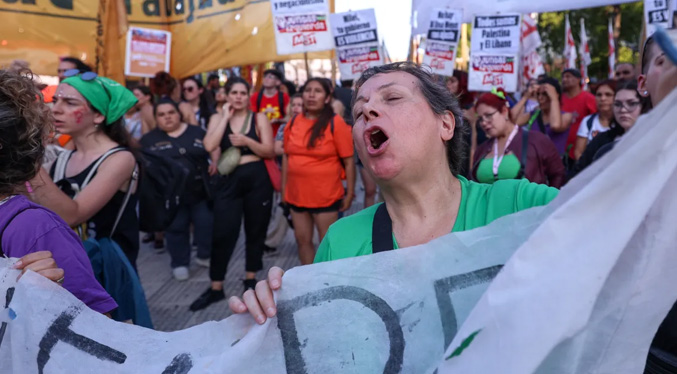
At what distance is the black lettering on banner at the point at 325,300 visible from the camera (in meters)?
1.45

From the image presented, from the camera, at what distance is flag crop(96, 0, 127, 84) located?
19.6ft

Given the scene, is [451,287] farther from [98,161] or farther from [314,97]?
[314,97]

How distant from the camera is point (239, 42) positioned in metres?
6.89

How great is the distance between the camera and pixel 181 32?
7051 mm

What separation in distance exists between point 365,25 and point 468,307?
591 centimetres

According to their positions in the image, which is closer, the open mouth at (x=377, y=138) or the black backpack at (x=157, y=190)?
the open mouth at (x=377, y=138)

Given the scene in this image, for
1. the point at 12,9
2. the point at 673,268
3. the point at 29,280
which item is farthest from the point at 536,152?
the point at 12,9

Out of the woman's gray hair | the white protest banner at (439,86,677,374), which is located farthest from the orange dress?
the white protest banner at (439,86,677,374)

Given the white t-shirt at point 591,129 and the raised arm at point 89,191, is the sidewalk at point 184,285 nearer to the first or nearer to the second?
the raised arm at point 89,191

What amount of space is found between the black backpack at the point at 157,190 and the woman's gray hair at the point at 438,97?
186cm

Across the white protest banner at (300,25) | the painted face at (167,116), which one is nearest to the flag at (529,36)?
the white protest banner at (300,25)

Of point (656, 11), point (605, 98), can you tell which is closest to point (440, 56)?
point (605, 98)

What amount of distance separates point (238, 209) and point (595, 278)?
447 centimetres

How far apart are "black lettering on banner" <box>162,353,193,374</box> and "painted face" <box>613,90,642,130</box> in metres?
3.84
